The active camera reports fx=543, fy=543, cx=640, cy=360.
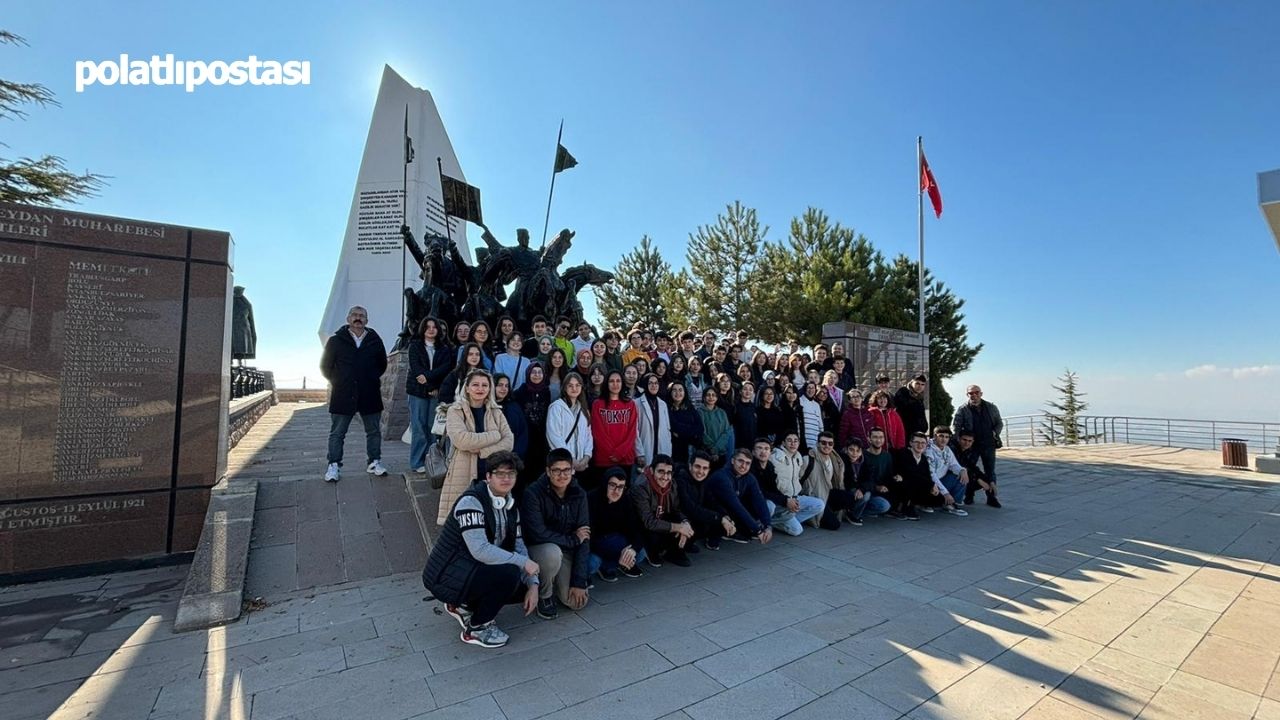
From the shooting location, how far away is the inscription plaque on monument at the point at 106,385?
14.5 ft

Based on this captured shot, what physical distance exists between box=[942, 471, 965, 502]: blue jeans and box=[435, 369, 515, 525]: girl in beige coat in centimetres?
583

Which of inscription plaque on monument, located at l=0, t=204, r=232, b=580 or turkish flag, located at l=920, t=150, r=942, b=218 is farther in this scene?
Answer: turkish flag, located at l=920, t=150, r=942, b=218

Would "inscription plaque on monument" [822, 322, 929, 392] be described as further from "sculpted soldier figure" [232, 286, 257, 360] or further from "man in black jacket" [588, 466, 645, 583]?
"sculpted soldier figure" [232, 286, 257, 360]

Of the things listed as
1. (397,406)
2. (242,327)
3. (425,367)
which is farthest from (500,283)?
(242,327)

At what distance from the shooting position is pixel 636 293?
30.9 meters

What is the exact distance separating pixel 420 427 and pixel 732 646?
4.12 m

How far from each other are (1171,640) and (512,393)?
490cm

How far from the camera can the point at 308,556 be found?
430 cm

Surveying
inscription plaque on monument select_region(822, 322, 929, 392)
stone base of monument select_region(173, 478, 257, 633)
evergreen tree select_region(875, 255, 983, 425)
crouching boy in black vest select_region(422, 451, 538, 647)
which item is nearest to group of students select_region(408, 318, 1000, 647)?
crouching boy in black vest select_region(422, 451, 538, 647)

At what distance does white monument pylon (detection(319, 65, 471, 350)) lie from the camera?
20.9 m

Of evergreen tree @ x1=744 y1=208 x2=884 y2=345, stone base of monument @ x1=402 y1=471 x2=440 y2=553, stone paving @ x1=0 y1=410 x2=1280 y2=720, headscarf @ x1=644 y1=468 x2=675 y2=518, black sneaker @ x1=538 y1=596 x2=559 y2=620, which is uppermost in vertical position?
evergreen tree @ x1=744 y1=208 x2=884 y2=345

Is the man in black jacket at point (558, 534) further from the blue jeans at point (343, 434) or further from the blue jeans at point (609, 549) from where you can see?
the blue jeans at point (343, 434)

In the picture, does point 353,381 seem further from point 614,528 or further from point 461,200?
point 461,200

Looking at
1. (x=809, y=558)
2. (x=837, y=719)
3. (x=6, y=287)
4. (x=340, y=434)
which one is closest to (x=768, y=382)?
(x=809, y=558)
